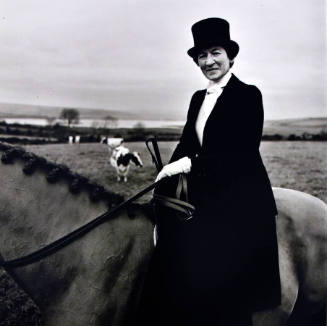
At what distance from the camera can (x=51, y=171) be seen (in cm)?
178

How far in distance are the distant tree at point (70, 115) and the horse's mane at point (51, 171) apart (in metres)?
1.08

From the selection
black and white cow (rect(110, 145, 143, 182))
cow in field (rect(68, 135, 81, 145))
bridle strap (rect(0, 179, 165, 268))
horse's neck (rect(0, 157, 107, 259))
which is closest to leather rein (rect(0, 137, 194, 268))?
bridle strap (rect(0, 179, 165, 268))

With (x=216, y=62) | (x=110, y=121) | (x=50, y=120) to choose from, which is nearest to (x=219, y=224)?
(x=216, y=62)

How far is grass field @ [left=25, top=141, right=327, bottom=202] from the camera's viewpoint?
282cm

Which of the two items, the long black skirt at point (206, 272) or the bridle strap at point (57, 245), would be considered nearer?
the bridle strap at point (57, 245)

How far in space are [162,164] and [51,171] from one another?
27.0 inches

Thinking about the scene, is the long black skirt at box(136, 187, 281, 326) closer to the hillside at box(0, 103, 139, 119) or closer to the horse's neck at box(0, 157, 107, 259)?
the horse's neck at box(0, 157, 107, 259)

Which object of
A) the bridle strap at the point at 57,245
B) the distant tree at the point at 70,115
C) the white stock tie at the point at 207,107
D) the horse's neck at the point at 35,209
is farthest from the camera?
the distant tree at the point at 70,115

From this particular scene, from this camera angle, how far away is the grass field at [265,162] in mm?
2824

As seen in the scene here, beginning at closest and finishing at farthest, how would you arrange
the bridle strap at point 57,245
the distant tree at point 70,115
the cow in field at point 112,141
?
the bridle strap at point 57,245, the distant tree at point 70,115, the cow in field at point 112,141

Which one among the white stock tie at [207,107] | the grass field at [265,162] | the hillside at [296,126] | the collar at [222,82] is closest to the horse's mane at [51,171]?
the white stock tie at [207,107]

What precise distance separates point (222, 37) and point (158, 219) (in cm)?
109

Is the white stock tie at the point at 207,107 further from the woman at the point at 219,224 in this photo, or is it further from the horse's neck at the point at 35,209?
the horse's neck at the point at 35,209

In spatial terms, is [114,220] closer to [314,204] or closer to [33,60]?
[314,204]
